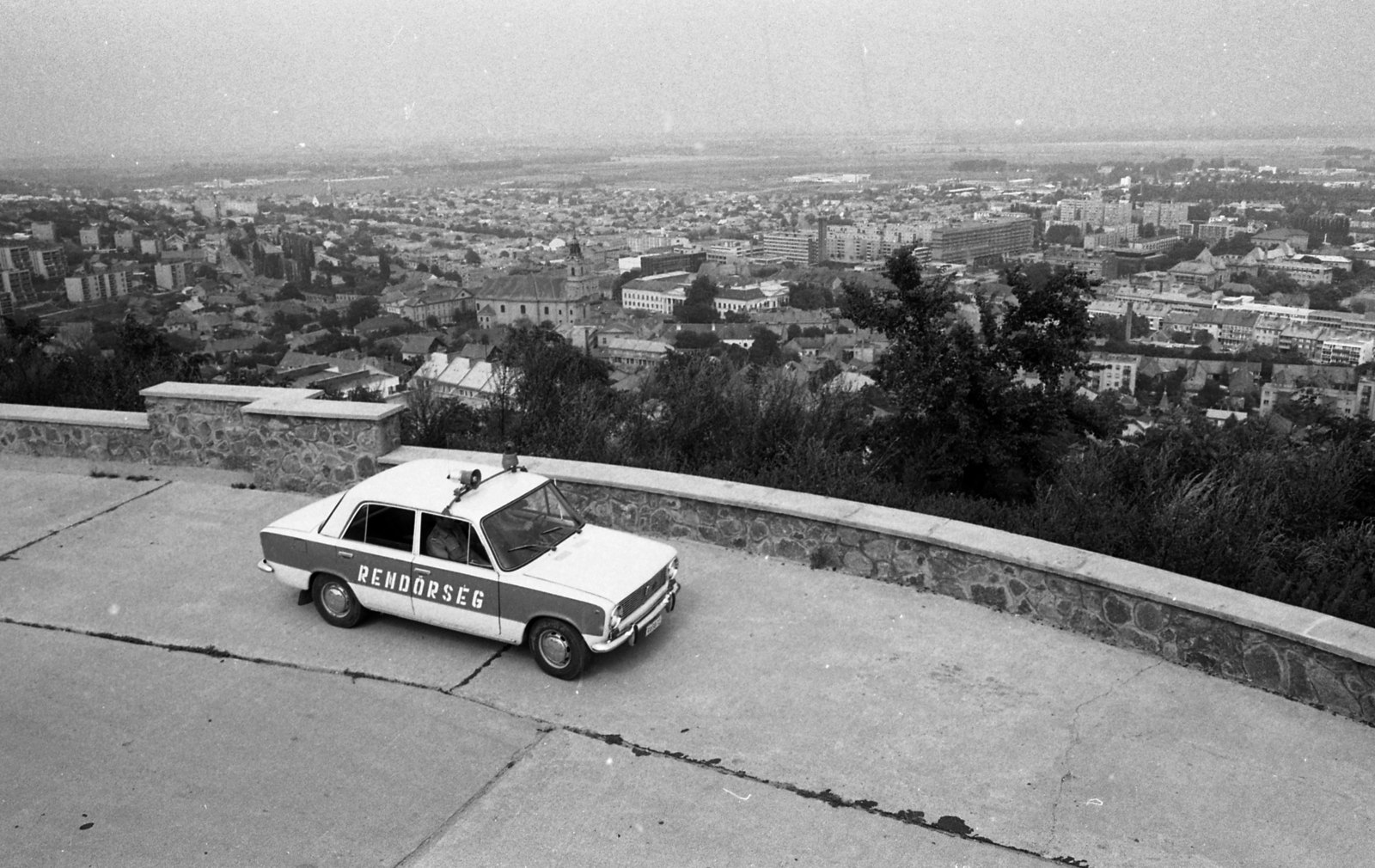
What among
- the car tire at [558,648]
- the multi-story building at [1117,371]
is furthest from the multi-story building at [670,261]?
the car tire at [558,648]

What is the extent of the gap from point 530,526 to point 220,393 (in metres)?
4.70

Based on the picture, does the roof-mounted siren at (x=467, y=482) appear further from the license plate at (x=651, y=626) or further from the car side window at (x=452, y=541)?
the license plate at (x=651, y=626)

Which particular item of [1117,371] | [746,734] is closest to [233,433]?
[746,734]

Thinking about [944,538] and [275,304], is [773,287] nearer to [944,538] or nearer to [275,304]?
[275,304]

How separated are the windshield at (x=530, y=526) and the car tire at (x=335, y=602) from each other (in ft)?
3.70

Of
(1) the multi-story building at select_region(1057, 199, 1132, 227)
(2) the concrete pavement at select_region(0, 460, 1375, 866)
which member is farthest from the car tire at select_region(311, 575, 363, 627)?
(1) the multi-story building at select_region(1057, 199, 1132, 227)

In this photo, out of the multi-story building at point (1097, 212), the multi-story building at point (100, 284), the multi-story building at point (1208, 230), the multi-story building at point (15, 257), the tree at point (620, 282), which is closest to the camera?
the multi-story building at point (100, 284)

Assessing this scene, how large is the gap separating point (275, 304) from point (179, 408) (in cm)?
2078

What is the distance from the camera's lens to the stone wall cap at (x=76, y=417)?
9.78 metres

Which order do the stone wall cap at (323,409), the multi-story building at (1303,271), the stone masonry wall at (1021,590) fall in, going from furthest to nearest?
the multi-story building at (1303,271), the stone wall cap at (323,409), the stone masonry wall at (1021,590)

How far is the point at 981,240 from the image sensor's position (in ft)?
94.7

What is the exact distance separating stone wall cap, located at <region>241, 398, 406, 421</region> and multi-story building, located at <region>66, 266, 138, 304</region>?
53.0ft

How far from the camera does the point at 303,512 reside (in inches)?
265

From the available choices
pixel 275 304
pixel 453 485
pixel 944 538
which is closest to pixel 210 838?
pixel 453 485
